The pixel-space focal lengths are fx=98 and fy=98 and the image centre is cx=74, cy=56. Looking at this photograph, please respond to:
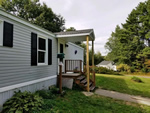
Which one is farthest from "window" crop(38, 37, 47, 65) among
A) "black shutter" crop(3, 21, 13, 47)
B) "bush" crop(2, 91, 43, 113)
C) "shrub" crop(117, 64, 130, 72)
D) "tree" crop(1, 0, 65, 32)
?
"shrub" crop(117, 64, 130, 72)

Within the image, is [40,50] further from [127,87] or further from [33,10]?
[33,10]

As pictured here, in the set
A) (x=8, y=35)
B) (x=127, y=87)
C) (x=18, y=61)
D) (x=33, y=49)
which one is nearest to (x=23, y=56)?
(x=18, y=61)

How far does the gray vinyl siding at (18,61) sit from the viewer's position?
9.82ft

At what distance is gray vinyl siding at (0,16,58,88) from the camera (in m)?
2.99

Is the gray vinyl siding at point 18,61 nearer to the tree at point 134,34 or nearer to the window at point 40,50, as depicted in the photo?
the window at point 40,50

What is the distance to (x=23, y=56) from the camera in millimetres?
3697

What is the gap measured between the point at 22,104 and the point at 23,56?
1681 millimetres

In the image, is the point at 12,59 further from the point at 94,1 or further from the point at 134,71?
the point at 134,71

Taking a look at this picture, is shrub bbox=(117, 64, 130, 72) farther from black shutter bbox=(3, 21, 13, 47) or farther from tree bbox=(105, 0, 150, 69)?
black shutter bbox=(3, 21, 13, 47)

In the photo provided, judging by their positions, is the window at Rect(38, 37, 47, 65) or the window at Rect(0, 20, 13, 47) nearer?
the window at Rect(0, 20, 13, 47)

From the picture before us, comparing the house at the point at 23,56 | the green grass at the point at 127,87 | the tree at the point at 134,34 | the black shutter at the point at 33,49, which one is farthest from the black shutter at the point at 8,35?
the tree at the point at 134,34

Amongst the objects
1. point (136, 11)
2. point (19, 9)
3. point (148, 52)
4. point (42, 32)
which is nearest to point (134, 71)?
point (148, 52)

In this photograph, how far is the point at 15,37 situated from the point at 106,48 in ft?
91.5

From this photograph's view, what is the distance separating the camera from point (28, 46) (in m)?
3.97
